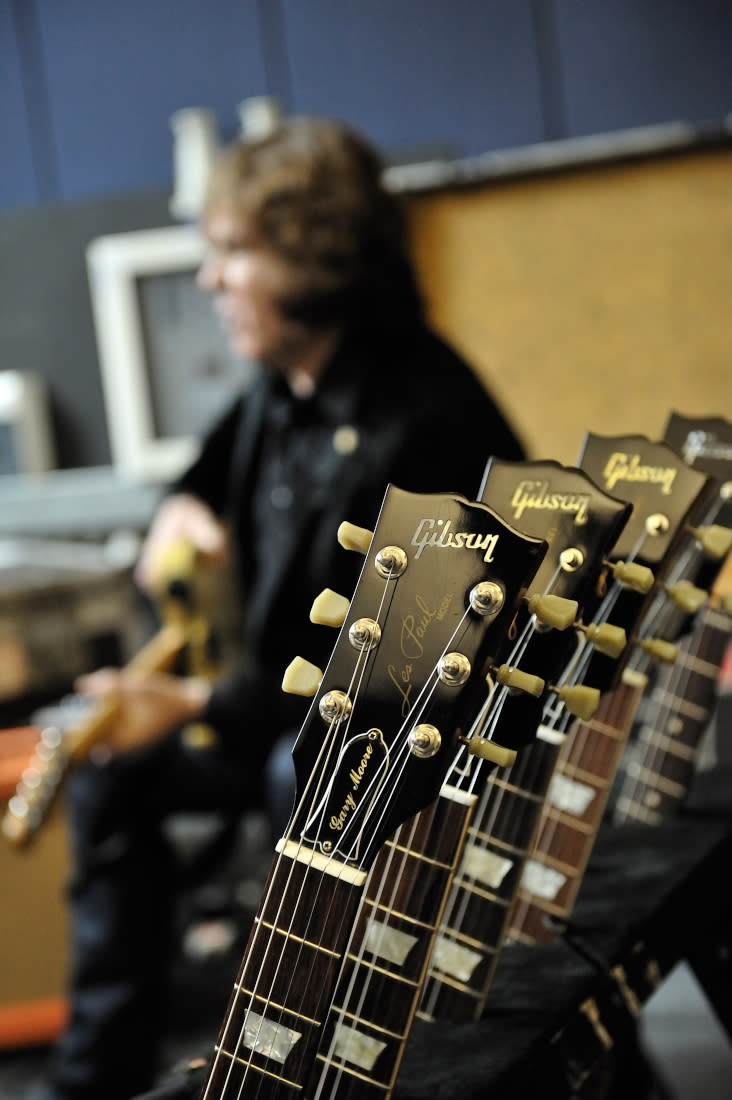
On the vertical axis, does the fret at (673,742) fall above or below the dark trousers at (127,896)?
above

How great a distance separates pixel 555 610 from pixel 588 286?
64.6 inches

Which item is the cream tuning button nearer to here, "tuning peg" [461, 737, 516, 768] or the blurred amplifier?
"tuning peg" [461, 737, 516, 768]

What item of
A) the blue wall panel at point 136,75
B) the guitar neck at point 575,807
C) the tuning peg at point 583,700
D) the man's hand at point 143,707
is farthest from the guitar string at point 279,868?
the blue wall panel at point 136,75

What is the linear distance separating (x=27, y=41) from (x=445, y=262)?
6.66ft

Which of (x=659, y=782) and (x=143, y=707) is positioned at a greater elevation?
(x=659, y=782)

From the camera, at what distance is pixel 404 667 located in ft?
1.67

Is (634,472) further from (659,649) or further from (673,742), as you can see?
(673,742)

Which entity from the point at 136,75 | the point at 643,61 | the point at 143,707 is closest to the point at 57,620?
the point at 143,707

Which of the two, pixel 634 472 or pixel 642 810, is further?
pixel 642 810

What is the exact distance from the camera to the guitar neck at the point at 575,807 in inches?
28.3

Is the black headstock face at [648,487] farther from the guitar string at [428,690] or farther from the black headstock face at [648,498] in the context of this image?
the guitar string at [428,690]

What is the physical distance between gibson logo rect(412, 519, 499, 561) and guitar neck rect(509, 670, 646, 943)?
0.27 metres

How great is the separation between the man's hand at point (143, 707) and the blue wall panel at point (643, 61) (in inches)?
88.7

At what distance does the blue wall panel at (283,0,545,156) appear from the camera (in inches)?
121
